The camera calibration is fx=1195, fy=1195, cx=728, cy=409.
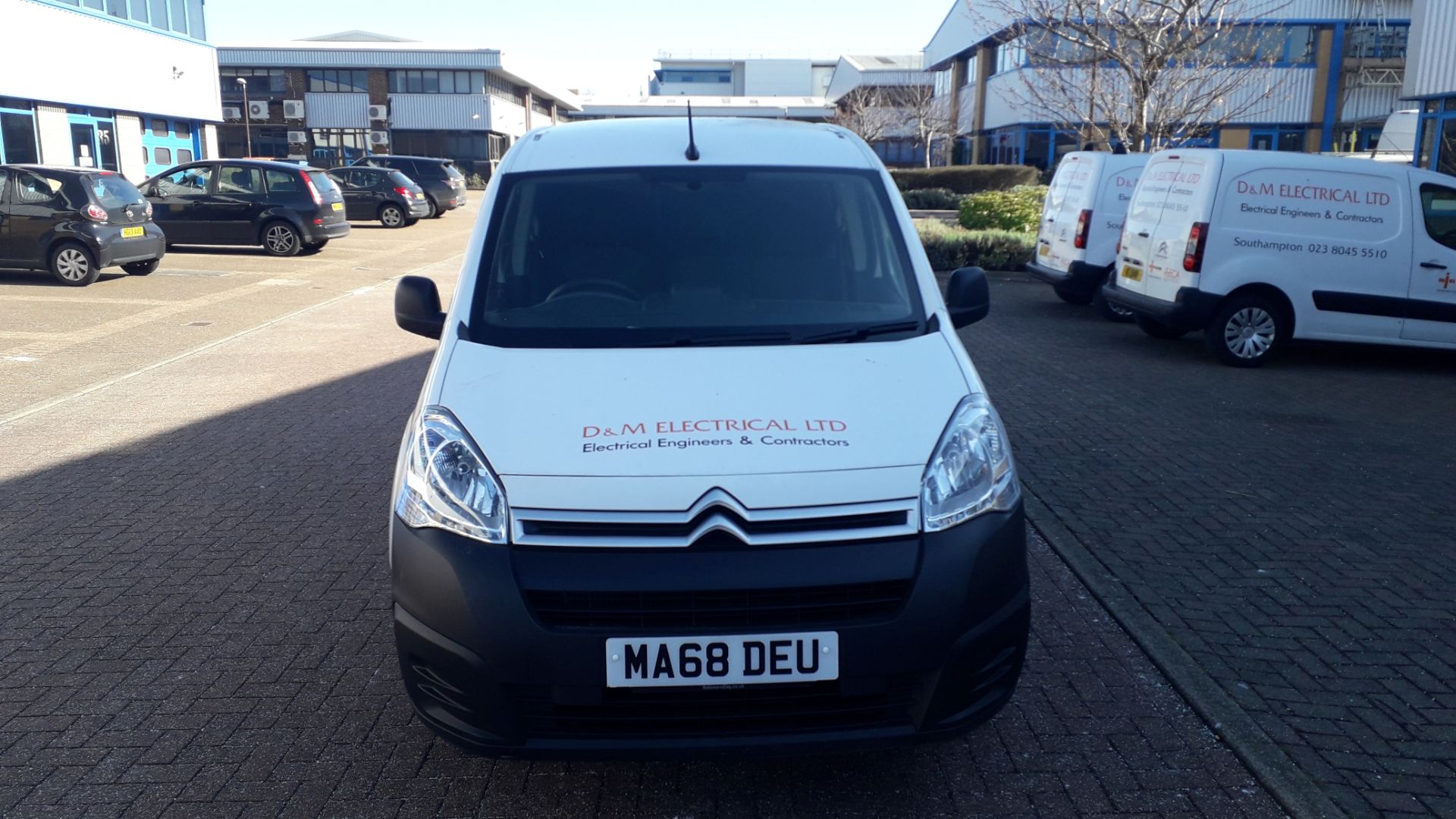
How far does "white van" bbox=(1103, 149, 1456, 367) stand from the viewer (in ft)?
35.1

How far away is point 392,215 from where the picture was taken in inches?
1275

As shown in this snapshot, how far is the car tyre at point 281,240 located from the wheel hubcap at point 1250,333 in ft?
55.9

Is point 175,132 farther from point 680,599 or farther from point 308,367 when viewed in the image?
point 680,599

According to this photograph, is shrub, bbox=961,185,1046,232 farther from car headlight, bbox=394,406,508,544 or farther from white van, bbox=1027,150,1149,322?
car headlight, bbox=394,406,508,544

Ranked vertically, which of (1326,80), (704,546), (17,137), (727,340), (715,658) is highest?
(1326,80)

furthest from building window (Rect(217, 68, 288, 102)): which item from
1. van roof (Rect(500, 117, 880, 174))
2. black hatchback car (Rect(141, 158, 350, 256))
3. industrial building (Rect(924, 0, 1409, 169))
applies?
van roof (Rect(500, 117, 880, 174))

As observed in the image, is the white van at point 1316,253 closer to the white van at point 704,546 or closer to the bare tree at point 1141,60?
the bare tree at point 1141,60

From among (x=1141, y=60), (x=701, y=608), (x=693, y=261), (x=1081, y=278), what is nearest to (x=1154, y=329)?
(x=1081, y=278)

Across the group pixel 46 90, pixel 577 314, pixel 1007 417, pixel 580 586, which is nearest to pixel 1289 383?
pixel 1007 417

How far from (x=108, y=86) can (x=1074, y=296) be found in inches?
1040

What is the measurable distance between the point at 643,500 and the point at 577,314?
1141 mm

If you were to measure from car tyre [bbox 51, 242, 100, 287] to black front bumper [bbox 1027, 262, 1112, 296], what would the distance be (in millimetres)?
12793

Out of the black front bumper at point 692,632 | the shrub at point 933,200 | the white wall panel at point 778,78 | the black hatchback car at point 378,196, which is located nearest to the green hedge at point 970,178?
the shrub at point 933,200

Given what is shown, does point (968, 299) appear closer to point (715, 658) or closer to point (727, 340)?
point (727, 340)
